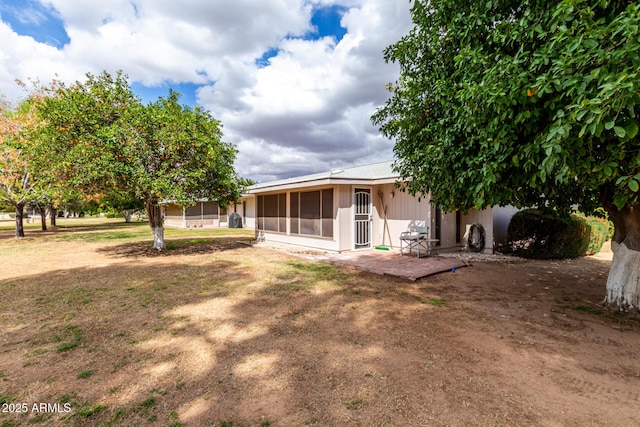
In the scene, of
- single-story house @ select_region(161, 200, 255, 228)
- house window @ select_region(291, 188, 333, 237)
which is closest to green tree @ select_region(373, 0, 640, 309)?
house window @ select_region(291, 188, 333, 237)

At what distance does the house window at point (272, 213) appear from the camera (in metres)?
11.8

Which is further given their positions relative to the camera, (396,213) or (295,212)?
(295,212)

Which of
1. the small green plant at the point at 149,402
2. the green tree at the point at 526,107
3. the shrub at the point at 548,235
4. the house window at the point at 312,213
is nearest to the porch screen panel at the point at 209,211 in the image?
the house window at the point at 312,213

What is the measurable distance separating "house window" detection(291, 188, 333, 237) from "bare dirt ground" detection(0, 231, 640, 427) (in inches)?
162

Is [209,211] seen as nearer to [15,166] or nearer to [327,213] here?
[15,166]

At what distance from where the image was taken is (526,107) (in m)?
3.00

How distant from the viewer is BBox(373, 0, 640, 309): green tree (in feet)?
7.70

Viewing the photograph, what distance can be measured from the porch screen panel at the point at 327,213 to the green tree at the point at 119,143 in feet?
12.9

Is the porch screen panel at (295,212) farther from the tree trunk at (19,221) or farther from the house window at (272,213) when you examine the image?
the tree trunk at (19,221)

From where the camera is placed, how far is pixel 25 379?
102 inches

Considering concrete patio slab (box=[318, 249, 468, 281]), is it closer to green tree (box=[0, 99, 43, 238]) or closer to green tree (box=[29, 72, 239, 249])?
green tree (box=[29, 72, 239, 249])

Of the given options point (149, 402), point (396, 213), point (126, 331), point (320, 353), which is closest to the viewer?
point (149, 402)

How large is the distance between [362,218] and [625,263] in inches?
257

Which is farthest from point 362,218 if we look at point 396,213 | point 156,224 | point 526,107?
point 156,224
